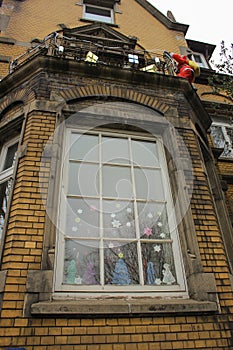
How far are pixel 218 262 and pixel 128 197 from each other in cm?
160

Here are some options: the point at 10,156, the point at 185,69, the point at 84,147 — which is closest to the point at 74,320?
the point at 84,147

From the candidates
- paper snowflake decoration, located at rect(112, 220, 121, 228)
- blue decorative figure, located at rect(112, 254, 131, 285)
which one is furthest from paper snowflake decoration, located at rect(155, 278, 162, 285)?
paper snowflake decoration, located at rect(112, 220, 121, 228)

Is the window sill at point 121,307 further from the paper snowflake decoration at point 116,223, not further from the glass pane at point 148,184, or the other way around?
the glass pane at point 148,184

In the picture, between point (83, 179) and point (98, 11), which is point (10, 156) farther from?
point (98, 11)

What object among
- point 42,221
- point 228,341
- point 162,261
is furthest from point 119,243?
point 228,341

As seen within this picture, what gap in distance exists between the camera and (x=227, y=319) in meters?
3.43

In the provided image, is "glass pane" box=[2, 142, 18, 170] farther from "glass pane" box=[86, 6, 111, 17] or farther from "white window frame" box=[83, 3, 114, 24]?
"glass pane" box=[86, 6, 111, 17]

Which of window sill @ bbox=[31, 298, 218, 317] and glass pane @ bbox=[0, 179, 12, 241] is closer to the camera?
window sill @ bbox=[31, 298, 218, 317]

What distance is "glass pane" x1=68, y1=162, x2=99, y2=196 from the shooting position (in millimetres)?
4277

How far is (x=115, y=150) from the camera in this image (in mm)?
4902

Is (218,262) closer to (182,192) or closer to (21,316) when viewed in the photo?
(182,192)

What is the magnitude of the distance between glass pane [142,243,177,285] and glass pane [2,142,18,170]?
2.87m

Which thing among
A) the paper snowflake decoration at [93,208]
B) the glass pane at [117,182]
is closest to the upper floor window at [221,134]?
the glass pane at [117,182]

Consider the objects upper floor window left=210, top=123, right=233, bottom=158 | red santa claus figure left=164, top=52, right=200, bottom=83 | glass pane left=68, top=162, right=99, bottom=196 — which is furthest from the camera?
upper floor window left=210, top=123, right=233, bottom=158
